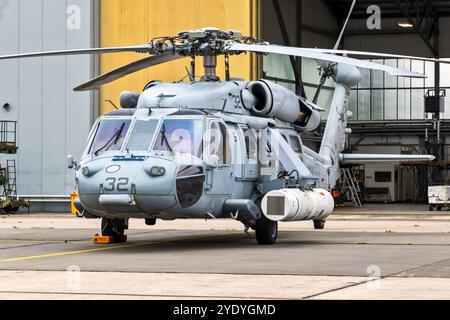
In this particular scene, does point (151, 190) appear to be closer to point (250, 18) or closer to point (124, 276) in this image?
point (124, 276)

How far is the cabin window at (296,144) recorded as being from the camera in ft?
65.2

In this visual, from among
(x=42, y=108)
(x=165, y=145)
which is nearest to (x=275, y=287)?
(x=165, y=145)

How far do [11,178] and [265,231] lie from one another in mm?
23323

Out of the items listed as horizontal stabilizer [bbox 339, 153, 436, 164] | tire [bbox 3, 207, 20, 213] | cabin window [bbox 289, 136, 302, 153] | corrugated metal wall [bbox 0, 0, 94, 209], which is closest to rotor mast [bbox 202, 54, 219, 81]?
cabin window [bbox 289, 136, 302, 153]

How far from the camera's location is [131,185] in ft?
50.5

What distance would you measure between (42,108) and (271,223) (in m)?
22.2

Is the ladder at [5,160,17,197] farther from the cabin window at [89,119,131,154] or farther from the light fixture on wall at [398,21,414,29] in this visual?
the light fixture on wall at [398,21,414,29]

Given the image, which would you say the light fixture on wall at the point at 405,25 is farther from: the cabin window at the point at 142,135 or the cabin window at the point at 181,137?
the cabin window at the point at 142,135

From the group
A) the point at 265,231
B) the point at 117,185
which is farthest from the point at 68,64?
the point at 117,185

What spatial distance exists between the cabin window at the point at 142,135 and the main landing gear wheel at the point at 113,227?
7.62 feet

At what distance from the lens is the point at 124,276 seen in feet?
39.3

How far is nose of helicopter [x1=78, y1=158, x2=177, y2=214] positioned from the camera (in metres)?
15.4

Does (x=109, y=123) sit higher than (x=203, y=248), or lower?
higher

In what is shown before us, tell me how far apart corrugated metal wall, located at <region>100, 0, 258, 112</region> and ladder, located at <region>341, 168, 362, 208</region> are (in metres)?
18.6
